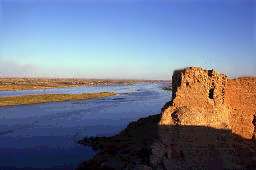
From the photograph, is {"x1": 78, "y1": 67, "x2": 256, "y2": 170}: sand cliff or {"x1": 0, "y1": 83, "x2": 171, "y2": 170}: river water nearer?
→ {"x1": 78, "y1": 67, "x2": 256, "y2": 170}: sand cliff

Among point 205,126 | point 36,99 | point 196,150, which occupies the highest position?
point 205,126

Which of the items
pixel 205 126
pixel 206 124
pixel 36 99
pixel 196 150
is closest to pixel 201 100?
pixel 206 124

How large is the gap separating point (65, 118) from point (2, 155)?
2316cm

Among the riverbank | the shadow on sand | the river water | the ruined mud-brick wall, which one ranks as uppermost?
the ruined mud-brick wall

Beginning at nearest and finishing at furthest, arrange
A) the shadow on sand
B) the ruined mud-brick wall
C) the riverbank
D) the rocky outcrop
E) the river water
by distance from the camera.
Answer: the shadow on sand < the rocky outcrop < the ruined mud-brick wall < the river water < the riverbank

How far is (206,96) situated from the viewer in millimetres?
23516

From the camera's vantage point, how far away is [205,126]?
23109 millimetres

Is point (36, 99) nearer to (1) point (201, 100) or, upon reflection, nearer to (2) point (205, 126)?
(1) point (201, 100)

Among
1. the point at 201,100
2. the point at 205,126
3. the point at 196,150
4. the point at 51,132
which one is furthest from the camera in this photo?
the point at 51,132

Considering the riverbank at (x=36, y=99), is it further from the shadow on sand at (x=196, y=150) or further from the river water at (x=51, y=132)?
the shadow on sand at (x=196, y=150)

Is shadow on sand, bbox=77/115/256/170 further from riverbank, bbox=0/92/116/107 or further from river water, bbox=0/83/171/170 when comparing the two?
riverbank, bbox=0/92/116/107

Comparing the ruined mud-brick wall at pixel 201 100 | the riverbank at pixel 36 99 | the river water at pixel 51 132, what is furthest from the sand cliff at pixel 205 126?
the riverbank at pixel 36 99

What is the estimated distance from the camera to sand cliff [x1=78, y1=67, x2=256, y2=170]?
22578 mm

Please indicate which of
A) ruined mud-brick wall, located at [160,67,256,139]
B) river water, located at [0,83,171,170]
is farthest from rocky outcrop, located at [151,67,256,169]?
river water, located at [0,83,171,170]
